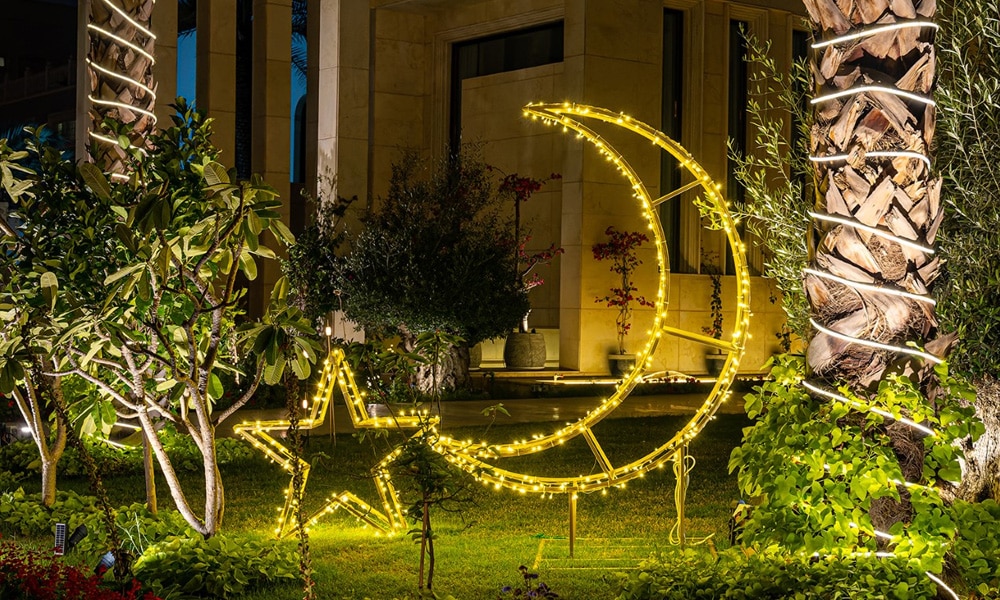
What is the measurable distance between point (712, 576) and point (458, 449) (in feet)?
6.42

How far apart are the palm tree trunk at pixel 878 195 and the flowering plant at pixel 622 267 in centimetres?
1512

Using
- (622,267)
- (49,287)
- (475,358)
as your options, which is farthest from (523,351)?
(49,287)

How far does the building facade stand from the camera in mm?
19719

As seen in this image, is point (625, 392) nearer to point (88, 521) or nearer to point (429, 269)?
point (88, 521)

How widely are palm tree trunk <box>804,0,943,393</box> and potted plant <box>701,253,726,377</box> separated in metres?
16.9

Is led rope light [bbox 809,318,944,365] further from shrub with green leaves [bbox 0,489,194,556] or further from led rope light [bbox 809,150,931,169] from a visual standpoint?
shrub with green leaves [bbox 0,489,194,556]

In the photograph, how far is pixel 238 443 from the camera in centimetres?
1194

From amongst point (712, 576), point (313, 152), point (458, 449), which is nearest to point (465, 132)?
point (313, 152)

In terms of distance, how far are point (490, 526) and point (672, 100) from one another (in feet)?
51.0

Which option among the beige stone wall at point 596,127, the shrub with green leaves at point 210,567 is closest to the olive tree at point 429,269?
the beige stone wall at point 596,127

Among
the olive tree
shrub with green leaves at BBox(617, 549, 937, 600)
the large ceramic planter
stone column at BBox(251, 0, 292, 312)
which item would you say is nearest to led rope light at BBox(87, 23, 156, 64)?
shrub with green leaves at BBox(617, 549, 937, 600)

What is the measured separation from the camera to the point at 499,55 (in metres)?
24.3

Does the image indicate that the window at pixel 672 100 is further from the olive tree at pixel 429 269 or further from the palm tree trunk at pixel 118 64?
the palm tree trunk at pixel 118 64

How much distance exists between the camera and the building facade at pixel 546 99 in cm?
1972
